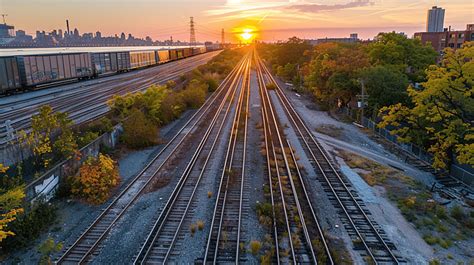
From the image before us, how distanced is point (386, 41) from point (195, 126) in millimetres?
28252

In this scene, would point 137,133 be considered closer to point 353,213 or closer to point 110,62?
point 353,213

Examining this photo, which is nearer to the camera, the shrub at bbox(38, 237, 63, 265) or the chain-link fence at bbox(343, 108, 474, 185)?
the shrub at bbox(38, 237, 63, 265)

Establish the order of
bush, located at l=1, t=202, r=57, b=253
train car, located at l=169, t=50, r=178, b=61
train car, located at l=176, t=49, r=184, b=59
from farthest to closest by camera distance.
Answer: train car, located at l=176, t=49, r=184, b=59
train car, located at l=169, t=50, r=178, b=61
bush, located at l=1, t=202, r=57, b=253

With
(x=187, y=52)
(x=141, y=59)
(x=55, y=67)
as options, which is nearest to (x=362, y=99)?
(x=55, y=67)

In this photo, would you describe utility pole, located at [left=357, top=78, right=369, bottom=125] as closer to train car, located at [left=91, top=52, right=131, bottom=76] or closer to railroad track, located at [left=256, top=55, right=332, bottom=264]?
railroad track, located at [left=256, top=55, right=332, bottom=264]

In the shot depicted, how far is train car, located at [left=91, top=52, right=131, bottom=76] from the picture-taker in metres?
52.3

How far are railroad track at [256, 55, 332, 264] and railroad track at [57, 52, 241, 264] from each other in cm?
608

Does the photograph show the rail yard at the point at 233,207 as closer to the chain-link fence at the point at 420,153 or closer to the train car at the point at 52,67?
the chain-link fence at the point at 420,153

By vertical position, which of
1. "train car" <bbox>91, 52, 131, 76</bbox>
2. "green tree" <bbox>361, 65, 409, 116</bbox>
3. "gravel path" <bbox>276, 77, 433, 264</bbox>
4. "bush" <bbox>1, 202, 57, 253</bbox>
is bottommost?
"gravel path" <bbox>276, 77, 433, 264</bbox>

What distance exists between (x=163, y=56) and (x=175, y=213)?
7761cm

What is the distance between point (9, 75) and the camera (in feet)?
111

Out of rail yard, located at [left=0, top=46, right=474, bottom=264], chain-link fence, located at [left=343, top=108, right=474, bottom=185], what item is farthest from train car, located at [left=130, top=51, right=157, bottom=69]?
chain-link fence, located at [left=343, top=108, right=474, bottom=185]

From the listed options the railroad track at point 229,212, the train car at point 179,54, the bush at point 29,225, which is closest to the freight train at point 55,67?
the railroad track at point 229,212

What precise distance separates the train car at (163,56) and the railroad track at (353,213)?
6502 centimetres
